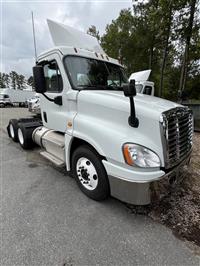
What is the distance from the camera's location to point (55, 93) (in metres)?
3.53

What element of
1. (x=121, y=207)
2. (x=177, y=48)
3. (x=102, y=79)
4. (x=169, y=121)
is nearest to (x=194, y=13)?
(x=177, y=48)

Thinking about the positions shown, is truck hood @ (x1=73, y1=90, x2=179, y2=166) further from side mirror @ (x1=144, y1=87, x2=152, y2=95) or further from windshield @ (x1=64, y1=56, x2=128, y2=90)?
side mirror @ (x1=144, y1=87, x2=152, y2=95)

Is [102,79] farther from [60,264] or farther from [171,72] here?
[171,72]

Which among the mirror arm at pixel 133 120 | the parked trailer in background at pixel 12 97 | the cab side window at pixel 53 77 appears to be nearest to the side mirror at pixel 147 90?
the cab side window at pixel 53 77

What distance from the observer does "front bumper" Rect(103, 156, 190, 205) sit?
2.19 metres

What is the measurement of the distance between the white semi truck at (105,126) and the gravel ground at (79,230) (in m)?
0.36

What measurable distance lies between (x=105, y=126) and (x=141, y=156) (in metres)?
0.68

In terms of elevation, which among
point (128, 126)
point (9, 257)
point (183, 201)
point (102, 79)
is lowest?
point (9, 257)

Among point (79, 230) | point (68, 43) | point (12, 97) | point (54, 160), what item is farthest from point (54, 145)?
point (12, 97)

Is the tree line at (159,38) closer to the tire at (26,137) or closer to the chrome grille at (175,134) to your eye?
the chrome grille at (175,134)

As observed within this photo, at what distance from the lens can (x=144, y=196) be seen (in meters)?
2.26

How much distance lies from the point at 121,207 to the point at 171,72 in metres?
26.6

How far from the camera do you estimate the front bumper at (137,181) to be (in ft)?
7.17

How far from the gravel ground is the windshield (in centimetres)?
200
